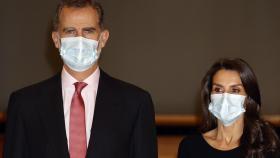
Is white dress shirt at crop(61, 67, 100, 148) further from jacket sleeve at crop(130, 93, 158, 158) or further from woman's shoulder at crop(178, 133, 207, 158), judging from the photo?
woman's shoulder at crop(178, 133, 207, 158)

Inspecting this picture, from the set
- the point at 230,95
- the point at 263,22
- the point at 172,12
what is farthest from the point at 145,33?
the point at 230,95

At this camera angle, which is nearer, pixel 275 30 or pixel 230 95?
pixel 230 95

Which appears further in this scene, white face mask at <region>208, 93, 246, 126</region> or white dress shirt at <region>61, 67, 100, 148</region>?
white face mask at <region>208, 93, 246, 126</region>

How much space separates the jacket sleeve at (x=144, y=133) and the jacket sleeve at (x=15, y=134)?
356 mm

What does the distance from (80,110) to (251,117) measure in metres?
0.65

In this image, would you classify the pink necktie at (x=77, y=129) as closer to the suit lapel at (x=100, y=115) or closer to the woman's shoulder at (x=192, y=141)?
the suit lapel at (x=100, y=115)

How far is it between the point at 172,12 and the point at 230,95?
4.58ft

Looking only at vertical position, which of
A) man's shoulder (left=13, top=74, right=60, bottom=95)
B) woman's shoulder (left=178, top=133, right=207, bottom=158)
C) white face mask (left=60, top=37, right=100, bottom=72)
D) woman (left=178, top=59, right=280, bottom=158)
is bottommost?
woman's shoulder (left=178, top=133, right=207, bottom=158)

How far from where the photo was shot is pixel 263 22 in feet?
11.2

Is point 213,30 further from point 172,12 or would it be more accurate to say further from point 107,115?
point 107,115

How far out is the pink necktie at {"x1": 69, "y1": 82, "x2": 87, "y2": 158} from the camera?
190 cm

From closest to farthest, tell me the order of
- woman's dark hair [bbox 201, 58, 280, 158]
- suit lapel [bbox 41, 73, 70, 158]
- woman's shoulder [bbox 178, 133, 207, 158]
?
suit lapel [bbox 41, 73, 70, 158] < woman's dark hair [bbox 201, 58, 280, 158] < woman's shoulder [bbox 178, 133, 207, 158]

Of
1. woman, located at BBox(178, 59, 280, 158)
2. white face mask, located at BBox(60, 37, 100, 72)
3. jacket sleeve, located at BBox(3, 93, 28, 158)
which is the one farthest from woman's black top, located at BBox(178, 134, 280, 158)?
jacket sleeve, located at BBox(3, 93, 28, 158)

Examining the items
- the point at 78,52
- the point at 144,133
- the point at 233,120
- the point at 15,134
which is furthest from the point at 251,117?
the point at 15,134
